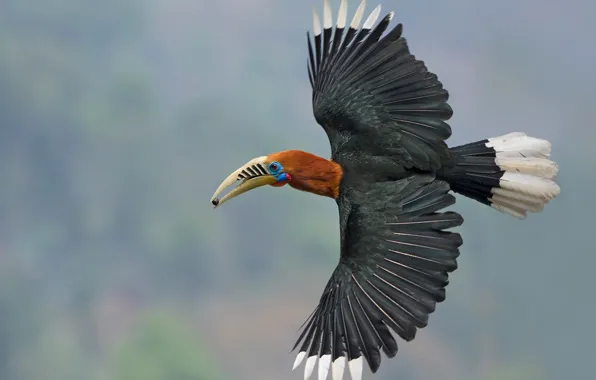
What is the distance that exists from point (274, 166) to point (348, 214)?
1.04m

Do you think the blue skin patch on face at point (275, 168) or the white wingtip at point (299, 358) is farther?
the blue skin patch on face at point (275, 168)

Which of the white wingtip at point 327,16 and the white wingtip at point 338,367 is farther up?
the white wingtip at point 327,16

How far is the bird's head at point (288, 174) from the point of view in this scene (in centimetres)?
1017

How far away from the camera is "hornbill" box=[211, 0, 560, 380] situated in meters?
9.24

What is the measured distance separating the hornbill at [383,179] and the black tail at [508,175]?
0.01 meters

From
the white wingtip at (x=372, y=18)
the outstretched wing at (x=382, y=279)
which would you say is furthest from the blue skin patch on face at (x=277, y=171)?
the white wingtip at (x=372, y=18)

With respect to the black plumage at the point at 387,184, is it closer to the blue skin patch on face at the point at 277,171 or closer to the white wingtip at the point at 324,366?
the white wingtip at the point at 324,366

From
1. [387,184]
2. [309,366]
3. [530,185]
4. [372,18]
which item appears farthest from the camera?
[372,18]

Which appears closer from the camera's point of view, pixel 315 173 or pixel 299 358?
pixel 299 358

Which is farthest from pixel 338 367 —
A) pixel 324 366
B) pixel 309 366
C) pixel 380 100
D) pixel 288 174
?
pixel 380 100

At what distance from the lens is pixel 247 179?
1041 centimetres

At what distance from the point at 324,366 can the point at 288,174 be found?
219 cm

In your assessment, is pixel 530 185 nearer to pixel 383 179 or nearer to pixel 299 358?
pixel 383 179

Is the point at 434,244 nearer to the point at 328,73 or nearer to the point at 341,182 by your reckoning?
the point at 341,182
